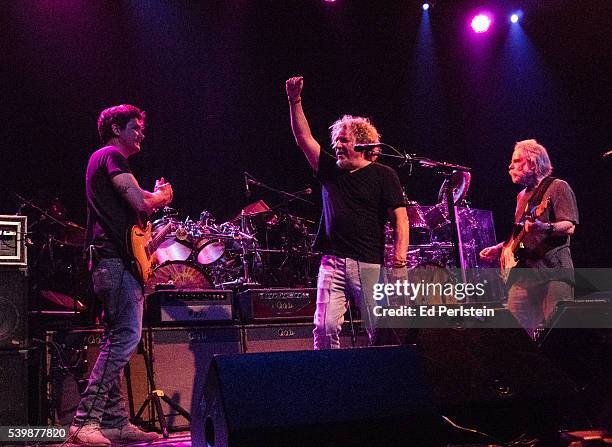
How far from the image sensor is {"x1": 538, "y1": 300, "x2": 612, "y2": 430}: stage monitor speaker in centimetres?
378

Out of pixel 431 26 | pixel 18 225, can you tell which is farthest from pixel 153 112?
pixel 18 225

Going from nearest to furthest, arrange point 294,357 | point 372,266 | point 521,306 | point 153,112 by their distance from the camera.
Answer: point 294,357
point 372,266
point 521,306
point 153,112

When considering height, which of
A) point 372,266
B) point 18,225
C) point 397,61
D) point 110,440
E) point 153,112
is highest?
point 397,61

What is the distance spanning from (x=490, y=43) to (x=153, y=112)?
16.4ft

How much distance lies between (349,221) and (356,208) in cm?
10

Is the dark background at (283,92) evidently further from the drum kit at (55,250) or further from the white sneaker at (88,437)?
the white sneaker at (88,437)

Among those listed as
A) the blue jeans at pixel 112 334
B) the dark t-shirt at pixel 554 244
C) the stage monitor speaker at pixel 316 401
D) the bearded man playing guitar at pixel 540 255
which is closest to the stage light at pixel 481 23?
the bearded man playing guitar at pixel 540 255

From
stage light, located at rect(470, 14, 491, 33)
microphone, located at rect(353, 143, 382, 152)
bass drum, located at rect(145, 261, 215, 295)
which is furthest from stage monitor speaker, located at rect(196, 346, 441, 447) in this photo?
stage light, located at rect(470, 14, 491, 33)

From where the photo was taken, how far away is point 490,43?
9477 millimetres

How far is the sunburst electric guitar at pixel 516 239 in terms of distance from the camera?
4.70 metres

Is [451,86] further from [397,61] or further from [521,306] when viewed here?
[521,306]

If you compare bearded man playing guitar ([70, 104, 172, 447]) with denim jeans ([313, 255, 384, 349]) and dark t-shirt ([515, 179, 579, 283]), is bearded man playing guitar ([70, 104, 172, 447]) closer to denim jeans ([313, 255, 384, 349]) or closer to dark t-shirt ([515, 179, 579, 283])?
denim jeans ([313, 255, 384, 349])

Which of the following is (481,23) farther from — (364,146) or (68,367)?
(68,367)

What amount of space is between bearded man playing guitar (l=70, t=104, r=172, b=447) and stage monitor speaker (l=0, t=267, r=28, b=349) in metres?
0.43
